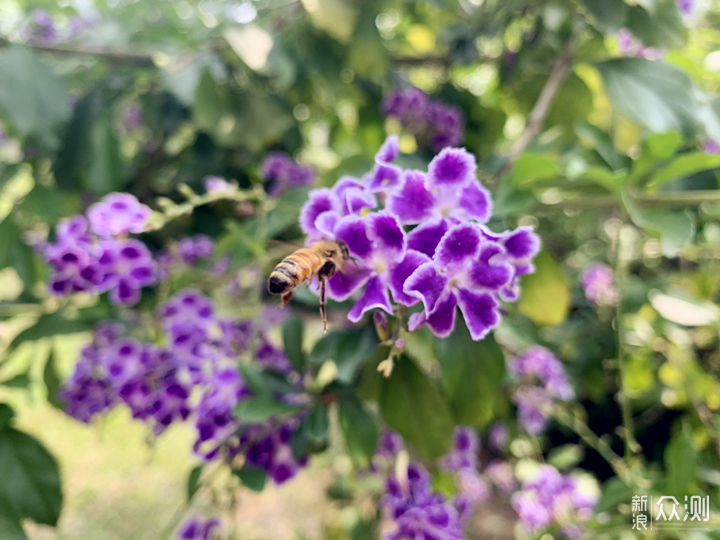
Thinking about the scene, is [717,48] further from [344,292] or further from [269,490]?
[269,490]

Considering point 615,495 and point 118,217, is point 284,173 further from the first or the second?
point 615,495

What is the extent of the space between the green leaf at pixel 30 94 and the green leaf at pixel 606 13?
134 cm

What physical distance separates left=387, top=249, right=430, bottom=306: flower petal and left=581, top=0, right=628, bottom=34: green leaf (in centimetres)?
77

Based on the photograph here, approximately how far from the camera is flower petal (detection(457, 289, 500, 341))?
0.53 m

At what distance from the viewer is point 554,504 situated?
1410 mm

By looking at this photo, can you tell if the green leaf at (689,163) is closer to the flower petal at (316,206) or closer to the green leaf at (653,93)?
the green leaf at (653,93)

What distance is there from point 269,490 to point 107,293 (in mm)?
2061

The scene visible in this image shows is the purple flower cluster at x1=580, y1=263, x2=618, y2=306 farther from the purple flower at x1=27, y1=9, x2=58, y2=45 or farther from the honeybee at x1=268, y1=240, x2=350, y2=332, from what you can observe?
the purple flower at x1=27, y1=9, x2=58, y2=45

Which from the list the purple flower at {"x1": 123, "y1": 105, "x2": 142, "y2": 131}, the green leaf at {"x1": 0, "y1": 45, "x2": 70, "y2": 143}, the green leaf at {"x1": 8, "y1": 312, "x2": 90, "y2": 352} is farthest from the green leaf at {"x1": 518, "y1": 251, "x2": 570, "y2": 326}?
the purple flower at {"x1": 123, "y1": 105, "x2": 142, "y2": 131}

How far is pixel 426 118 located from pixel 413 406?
35.0 inches

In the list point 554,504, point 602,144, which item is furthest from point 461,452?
point 602,144

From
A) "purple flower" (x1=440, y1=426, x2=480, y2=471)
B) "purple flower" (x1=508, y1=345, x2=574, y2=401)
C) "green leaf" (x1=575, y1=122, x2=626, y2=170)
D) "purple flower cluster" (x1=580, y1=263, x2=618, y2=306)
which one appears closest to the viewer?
"green leaf" (x1=575, y1=122, x2=626, y2=170)

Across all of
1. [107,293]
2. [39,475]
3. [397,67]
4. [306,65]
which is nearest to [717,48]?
[397,67]

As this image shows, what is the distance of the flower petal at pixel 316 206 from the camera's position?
61cm
